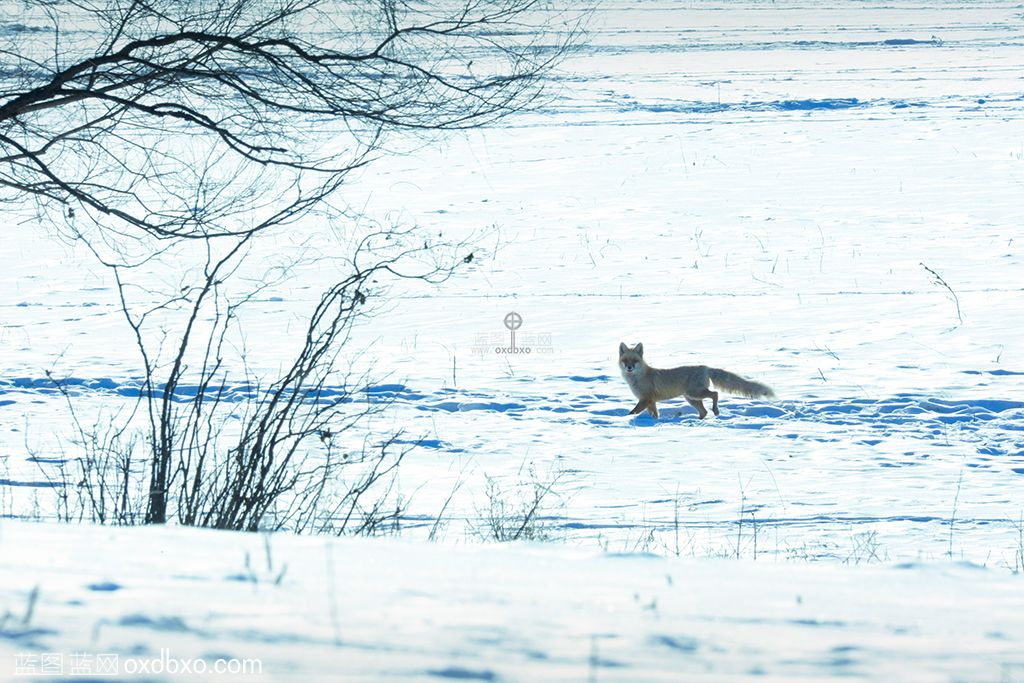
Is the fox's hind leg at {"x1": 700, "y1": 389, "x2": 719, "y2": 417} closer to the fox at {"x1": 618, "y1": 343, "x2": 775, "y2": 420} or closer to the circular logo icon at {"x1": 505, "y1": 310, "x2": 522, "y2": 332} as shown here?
the fox at {"x1": 618, "y1": 343, "x2": 775, "y2": 420}

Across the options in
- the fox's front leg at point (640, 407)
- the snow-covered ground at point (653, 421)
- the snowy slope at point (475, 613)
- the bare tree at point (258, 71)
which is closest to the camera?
the snowy slope at point (475, 613)

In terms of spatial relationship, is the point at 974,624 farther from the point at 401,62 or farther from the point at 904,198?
the point at 904,198

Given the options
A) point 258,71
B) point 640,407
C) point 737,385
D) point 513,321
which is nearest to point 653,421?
point 640,407

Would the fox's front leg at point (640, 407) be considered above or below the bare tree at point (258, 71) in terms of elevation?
below

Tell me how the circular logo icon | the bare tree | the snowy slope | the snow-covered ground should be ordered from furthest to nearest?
1. the circular logo icon
2. the bare tree
3. the snow-covered ground
4. the snowy slope

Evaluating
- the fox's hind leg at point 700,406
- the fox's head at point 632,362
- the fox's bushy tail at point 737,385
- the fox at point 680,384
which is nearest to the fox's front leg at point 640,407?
the fox at point 680,384

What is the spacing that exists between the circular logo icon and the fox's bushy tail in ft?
9.00

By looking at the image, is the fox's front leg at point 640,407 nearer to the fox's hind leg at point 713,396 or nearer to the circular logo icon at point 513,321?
the fox's hind leg at point 713,396

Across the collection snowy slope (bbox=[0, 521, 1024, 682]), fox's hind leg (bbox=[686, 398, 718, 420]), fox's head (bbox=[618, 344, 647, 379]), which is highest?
fox's head (bbox=[618, 344, 647, 379])

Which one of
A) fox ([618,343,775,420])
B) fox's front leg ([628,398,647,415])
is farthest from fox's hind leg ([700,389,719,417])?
fox's front leg ([628,398,647,415])

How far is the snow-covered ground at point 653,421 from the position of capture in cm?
218

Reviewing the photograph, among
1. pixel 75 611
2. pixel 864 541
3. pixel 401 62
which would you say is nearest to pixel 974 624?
pixel 75 611

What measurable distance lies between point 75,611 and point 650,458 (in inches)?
199

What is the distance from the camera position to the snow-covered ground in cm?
218
